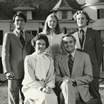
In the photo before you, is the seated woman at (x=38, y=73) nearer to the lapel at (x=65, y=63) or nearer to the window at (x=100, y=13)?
the lapel at (x=65, y=63)

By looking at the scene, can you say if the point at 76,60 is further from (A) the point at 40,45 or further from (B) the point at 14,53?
(B) the point at 14,53

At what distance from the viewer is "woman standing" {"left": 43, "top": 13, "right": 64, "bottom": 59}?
213 inches

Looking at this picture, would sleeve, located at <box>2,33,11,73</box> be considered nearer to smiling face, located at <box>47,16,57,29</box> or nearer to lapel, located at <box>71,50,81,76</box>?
smiling face, located at <box>47,16,57,29</box>

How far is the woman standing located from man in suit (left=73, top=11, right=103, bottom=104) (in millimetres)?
415

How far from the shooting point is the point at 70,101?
4.56 m

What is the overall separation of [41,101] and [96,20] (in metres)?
22.8

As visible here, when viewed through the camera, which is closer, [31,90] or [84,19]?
[31,90]

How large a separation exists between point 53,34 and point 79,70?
0.96 meters

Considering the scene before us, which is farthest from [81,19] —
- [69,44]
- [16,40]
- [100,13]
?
[100,13]

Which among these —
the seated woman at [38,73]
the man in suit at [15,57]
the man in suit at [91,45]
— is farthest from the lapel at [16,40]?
the man in suit at [91,45]

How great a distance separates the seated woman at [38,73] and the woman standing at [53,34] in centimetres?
43

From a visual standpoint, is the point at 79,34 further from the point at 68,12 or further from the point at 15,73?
the point at 68,12

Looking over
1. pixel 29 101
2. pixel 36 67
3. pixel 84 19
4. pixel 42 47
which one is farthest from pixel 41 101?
pixel 84 19

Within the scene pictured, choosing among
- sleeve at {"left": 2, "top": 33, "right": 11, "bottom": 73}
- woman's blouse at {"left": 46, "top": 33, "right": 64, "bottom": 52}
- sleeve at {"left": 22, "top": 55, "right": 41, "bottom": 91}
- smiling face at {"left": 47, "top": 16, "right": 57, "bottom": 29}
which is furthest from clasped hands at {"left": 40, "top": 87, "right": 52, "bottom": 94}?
smiling face at {"left": 47, "top": 16, "right": 57, "bottom": 29}
